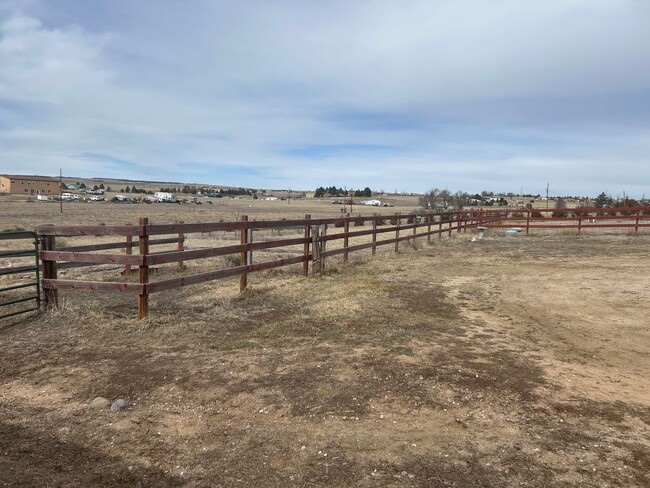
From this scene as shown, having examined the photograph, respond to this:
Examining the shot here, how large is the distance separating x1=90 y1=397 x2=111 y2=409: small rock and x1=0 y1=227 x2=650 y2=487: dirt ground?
0.22 ft

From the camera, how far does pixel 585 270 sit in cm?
1208

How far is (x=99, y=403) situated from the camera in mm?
4113

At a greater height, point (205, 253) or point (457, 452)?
point (205, 253)

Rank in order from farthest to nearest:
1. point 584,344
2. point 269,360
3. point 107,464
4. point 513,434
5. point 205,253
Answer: point 205,253
point 584,344
point 269,360
point 513,434
point 107,464

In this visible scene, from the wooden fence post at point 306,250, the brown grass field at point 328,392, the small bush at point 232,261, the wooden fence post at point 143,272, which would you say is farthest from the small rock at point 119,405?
the small bush at point 232,261

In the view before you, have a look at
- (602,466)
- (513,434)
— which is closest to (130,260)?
(513,434)

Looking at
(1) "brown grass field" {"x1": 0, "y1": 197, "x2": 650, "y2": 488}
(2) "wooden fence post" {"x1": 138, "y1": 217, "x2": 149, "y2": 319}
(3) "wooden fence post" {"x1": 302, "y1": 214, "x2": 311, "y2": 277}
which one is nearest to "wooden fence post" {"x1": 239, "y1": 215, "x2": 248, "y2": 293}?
(1) "brown grass field" {"x1": 0, "y1": 197, "x2": 650, "y2": 488}

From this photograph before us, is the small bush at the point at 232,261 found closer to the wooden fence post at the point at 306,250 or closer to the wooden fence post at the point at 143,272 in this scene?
the wooden fence post at the point at 306,250

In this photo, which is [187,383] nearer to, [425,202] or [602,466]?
[602,466]

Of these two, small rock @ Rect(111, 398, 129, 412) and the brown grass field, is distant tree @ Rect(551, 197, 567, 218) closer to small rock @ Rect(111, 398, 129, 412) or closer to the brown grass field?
the brown grass field

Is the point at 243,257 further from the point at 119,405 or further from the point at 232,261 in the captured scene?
the point at 119,405

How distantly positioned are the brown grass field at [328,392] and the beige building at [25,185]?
488 ft

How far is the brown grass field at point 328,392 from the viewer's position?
10.3 ft

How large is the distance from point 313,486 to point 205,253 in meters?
5.17
